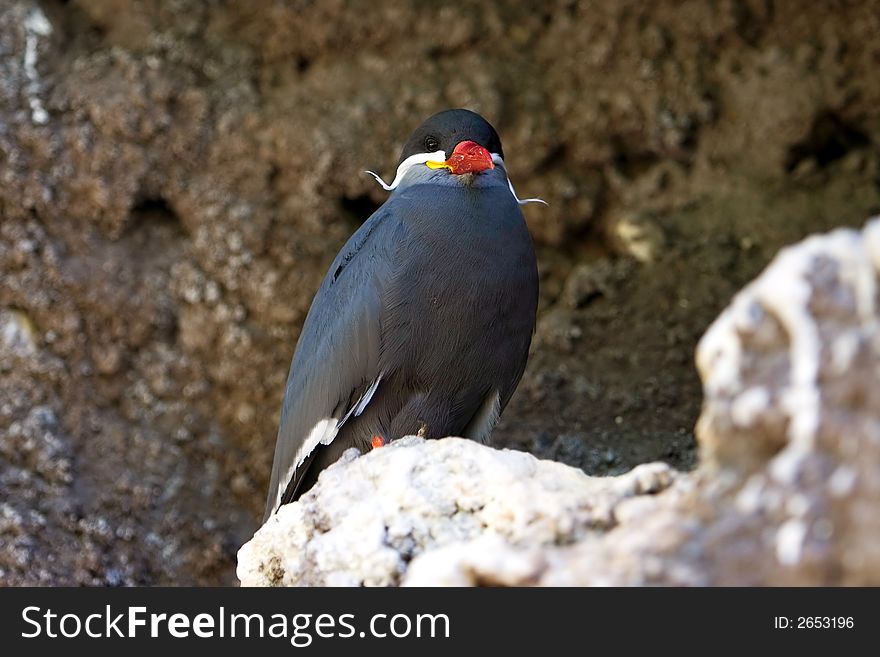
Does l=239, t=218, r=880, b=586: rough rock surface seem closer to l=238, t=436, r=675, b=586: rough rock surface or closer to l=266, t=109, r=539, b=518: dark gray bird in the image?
l=238, t=436, r=675, b=586: rough rock surface

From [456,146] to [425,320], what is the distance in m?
0.78

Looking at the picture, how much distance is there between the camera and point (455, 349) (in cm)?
401

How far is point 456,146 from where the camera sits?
438 cm

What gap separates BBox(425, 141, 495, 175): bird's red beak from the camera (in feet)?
14.0

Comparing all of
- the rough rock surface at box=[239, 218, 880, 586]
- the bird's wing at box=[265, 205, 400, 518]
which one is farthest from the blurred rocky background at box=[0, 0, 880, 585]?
the rough rock surface at box=[239, 218, 880, 586]

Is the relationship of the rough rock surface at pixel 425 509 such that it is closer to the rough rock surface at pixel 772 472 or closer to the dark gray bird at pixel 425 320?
the rough rock surface at pixel 772 472

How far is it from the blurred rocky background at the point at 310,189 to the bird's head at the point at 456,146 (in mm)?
1210

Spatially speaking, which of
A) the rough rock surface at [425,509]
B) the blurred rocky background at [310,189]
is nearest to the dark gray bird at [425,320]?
the rough rock surface at [425,509]

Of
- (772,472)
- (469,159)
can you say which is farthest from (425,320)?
(772,472)

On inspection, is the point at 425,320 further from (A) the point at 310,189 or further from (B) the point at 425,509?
(A) the point at 310,189

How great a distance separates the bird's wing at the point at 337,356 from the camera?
4117mm

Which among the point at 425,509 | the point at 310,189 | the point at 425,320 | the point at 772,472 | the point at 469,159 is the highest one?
the point at 310,189

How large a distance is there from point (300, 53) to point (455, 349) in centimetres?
264
